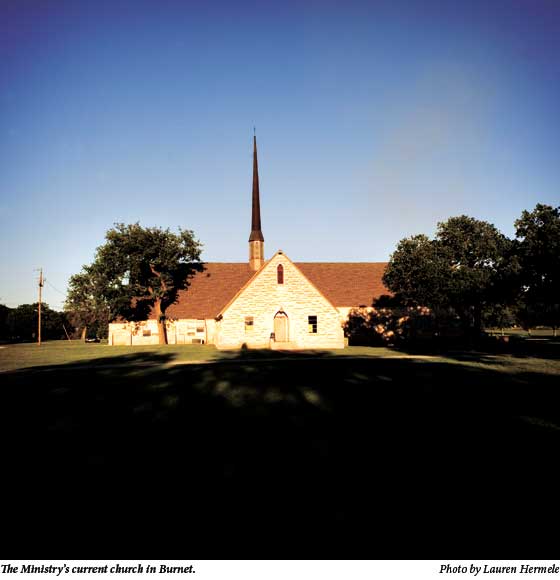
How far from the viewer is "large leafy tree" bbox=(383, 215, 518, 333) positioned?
96.0ft

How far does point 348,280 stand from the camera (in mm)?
44250

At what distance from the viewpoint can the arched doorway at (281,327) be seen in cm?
3356

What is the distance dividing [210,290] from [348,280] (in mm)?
16351

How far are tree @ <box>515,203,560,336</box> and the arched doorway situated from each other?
1926 cm

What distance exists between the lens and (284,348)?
32094 mm

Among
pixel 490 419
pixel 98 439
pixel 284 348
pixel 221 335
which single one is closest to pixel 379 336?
pixel 284 348

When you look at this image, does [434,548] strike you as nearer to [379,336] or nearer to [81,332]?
[379,336]

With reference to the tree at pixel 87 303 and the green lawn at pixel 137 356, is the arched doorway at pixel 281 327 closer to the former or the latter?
the green lawn at pixel 137 356

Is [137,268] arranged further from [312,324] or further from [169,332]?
[312,324]

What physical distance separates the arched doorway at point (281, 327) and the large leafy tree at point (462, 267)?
441 inches
